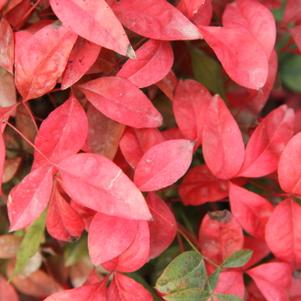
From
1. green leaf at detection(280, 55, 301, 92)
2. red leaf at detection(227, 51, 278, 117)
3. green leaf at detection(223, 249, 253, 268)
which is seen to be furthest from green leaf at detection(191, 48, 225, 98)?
green leaf at detection(280, 55, 301, 92)

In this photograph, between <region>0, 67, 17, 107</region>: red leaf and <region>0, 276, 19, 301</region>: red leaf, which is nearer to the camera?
<region>0, 67, 17, 107</region>: red leaf

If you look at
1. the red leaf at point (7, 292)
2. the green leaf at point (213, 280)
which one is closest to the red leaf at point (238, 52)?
the green leaf at point (213, 280)

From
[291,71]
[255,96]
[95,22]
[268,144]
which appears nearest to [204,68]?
[255,96]

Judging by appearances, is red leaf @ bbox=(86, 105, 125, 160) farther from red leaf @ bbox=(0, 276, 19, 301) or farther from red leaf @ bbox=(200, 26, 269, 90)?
red leaf @ bbox=(0, 276, 19, 301)

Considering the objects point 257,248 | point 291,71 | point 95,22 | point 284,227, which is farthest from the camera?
point 291,71

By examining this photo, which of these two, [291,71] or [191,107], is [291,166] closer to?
[191,107]

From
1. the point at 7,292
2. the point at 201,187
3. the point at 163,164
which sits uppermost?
the point at 163,164

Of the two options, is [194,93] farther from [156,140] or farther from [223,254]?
[223,254]

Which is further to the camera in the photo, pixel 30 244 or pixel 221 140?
pixel 30 244

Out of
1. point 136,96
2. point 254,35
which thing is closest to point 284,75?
point 254,35
